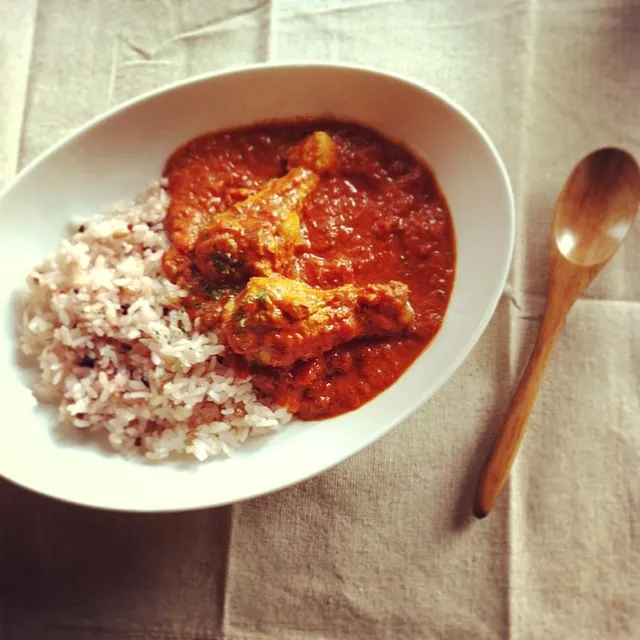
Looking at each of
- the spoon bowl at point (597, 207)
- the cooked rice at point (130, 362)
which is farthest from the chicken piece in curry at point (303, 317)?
the spoon bowl at point (597, 207)

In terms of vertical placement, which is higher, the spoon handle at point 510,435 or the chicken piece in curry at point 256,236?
the chicken piece in curry at point 256,236

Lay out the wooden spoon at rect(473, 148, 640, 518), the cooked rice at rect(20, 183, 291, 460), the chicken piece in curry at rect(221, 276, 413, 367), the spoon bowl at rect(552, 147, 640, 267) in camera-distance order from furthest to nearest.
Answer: the spoon bowl at rect(552, 147, 640, 267) → the wooden spoon at rect(473, 148, 640, 518) → the cooked rice at rect(20, 183, 291, 460) → the chicken piece in curry at rect(221, 276, 413, 367)

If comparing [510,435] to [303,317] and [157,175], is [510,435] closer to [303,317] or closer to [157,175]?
[303,317]

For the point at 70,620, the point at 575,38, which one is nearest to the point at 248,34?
the point at 575,38

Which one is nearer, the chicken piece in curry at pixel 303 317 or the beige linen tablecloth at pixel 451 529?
the chicken piece in curry at pixel 303 317

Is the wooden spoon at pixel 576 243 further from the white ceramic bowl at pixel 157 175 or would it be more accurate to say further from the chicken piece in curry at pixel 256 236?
the chicken piece in curry at pixel 256 236

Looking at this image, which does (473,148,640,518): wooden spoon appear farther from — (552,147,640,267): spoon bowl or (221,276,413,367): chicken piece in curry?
(221,276,413,367): chicken piece in curry

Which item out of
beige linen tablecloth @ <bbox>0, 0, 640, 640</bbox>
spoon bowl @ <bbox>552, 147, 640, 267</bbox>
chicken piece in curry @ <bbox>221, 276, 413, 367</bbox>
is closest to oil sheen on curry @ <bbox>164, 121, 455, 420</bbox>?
chicken piece in curry @ <bbox>221, 276, 413, 367</bbox>
